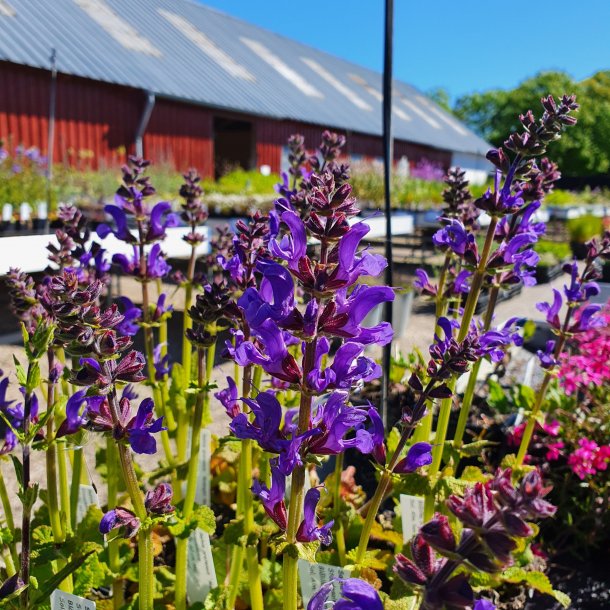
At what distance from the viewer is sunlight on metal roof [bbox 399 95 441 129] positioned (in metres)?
29.0

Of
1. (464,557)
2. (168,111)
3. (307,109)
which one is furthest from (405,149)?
(464,557)

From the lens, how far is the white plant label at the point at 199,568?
1.55m

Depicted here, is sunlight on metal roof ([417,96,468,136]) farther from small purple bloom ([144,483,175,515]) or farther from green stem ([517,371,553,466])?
small purple bloom ([144,483,175,515])

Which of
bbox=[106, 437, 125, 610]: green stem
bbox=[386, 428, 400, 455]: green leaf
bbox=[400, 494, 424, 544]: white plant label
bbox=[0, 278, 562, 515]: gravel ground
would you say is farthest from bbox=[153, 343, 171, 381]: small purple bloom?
bbox=[400, 494, 424, 544]: white plant label

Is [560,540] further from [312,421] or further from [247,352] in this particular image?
[247,352]

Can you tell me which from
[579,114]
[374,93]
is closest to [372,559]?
[374,93]

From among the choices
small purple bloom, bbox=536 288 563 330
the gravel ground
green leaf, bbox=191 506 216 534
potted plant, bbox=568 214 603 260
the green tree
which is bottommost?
the gravel ground

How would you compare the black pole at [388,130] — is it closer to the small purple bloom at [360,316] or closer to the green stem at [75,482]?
the small purple bloom at [360,316]

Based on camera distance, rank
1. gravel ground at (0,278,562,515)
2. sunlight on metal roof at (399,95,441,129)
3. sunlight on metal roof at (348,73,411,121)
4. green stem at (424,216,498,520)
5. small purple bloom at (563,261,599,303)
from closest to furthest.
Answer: green stem at (424,216,498,520) → small purple bloom at (563,261,599,303) → gravel ground at (0,278,562,515) → sunlight on metal roof at (348,73,411,121) → sunlight on metal roof at (399,95,441,129)

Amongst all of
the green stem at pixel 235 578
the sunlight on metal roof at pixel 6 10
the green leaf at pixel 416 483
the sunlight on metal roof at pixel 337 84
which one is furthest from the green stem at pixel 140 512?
the sunlight on metal roof at pixel 337 84

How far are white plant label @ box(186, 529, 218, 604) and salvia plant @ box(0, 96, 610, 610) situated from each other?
0.01 metres

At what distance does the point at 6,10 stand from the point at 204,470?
45.3 feet

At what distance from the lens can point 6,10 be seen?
12219 mm

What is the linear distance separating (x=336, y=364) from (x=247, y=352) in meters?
0.15
